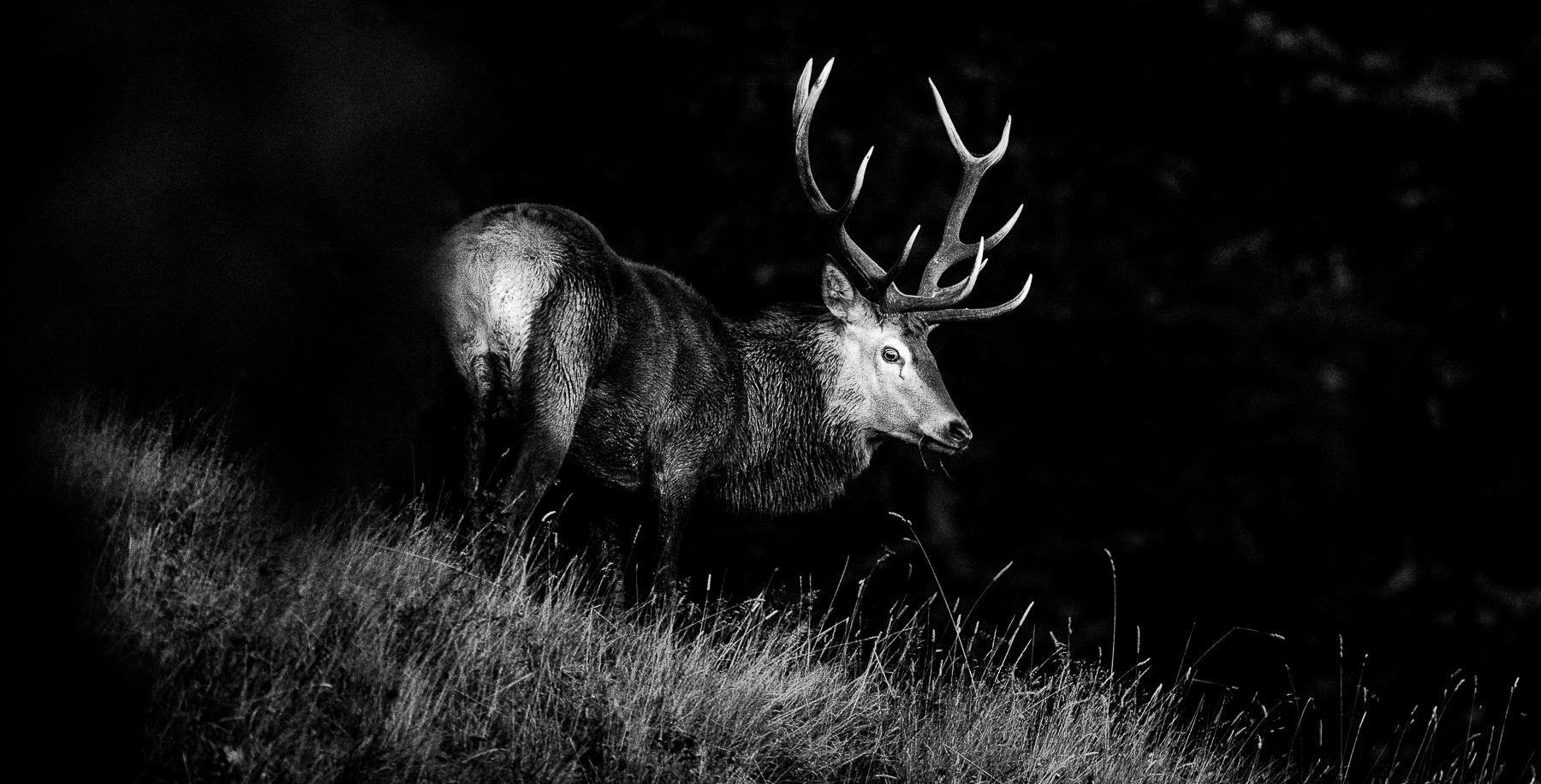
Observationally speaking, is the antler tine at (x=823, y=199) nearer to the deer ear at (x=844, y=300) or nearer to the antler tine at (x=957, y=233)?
the deer ear at (x=844, y=300)

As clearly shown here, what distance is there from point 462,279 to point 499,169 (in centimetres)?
236

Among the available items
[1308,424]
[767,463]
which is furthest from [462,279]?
[1308,424]

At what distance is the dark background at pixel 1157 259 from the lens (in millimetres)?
7016

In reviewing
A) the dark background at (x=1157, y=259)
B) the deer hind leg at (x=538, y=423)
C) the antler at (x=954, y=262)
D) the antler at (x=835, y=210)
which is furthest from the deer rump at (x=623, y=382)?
the dark background at (x=1157, y=259)

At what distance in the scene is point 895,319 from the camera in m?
5.83

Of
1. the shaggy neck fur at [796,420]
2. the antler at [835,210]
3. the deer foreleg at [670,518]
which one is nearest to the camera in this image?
the deer foreleg at [670,518]

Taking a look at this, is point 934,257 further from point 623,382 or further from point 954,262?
point 623,382

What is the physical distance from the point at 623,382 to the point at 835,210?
52.6 inches

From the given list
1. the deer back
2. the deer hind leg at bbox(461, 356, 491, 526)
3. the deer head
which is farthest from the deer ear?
the deer hind leg at bbox(461, 356, 491, 526)

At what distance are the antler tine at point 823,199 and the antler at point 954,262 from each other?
0.46 feet

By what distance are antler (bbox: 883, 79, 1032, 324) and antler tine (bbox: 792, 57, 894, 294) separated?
14 cm

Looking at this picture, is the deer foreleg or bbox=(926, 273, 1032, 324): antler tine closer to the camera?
the deer foreleg

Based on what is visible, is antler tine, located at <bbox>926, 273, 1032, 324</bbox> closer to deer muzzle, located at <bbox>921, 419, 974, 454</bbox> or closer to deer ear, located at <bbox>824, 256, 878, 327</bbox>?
deer ear, located at <bbox>824, 256, 878, 327</bbox>

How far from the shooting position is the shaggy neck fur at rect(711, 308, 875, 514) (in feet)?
18.7
